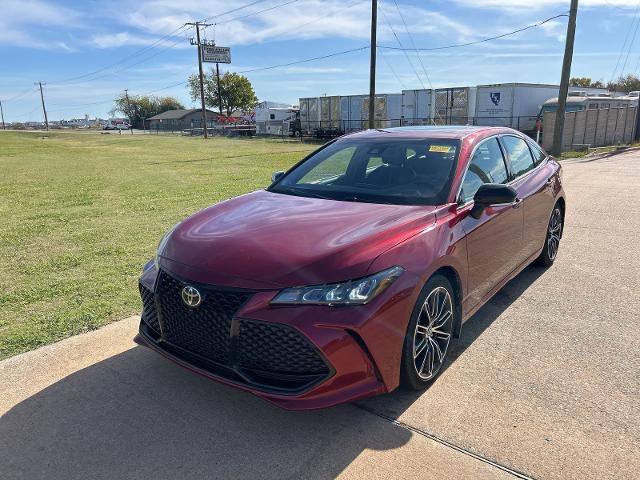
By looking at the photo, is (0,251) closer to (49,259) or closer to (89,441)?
(49,259)

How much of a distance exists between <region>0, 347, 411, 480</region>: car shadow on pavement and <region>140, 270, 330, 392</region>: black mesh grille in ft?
1.15

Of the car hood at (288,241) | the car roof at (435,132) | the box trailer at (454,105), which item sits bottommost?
the car hood at (288,241)

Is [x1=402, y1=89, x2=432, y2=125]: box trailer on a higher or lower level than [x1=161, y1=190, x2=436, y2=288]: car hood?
higher

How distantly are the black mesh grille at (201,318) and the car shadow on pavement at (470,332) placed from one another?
38.8 inches

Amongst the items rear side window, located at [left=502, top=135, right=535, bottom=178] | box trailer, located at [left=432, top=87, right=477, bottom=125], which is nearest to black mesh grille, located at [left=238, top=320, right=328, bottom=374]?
rear side window, located at [left=502, top=135, right=535, bottom=178]

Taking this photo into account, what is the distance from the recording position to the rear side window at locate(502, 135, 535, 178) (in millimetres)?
4688

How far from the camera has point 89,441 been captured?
2727 millimetres

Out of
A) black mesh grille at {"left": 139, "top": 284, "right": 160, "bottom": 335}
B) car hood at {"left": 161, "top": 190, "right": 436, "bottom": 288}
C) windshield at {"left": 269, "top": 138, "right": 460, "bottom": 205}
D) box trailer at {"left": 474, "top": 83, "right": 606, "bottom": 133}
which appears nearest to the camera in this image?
car hood at {"left": 161, "top": 190, "right": 436, "bottom": 288}

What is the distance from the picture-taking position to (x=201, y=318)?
2760 mm

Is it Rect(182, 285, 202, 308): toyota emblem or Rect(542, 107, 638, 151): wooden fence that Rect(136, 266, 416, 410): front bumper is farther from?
Rect(542, 107, 638, 151): wooden fence

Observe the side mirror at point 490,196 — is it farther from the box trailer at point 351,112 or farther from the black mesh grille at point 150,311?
the box trailer at point 351,112

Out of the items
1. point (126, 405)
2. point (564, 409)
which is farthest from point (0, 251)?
point (564, 409)

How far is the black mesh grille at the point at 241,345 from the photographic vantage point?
257 cm

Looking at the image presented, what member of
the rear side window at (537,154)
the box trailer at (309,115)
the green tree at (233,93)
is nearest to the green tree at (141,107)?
the green tree at (233,93)
